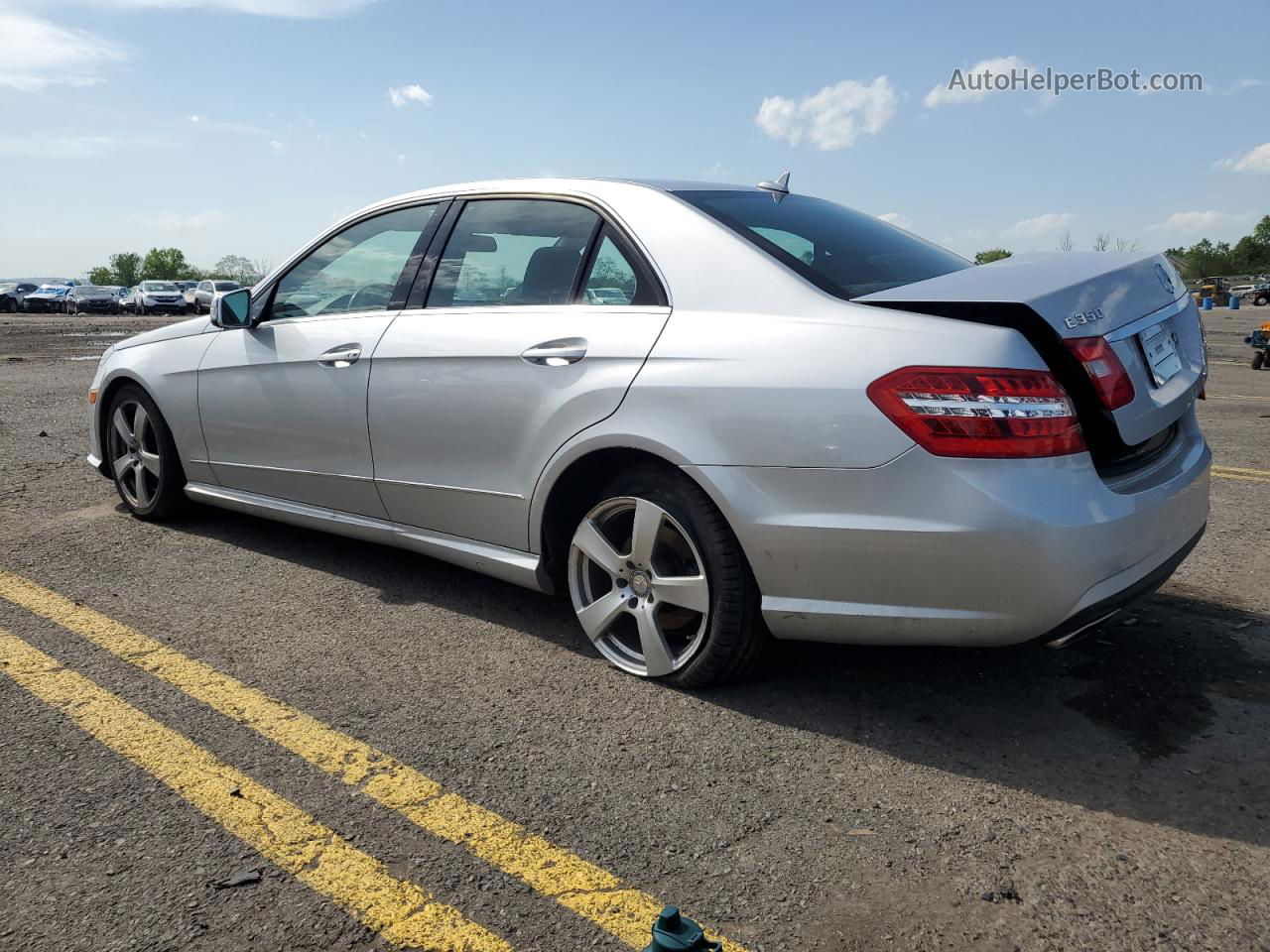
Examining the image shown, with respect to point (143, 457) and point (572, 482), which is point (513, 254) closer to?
point (572, 482)

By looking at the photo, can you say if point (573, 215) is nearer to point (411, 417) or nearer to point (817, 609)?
point (411, 417)

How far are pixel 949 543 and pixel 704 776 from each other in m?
0.82

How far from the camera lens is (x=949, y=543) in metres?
2.48

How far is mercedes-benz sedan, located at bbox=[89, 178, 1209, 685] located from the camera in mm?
2488

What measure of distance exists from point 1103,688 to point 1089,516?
2.65ft

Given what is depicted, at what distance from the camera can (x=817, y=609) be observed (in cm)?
272

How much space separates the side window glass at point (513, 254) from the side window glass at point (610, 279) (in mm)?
77

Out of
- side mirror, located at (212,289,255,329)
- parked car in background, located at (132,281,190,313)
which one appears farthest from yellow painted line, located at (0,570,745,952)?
parked car in background, located at (132,281,190,313)

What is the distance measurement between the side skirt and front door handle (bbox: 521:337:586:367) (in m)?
0.64

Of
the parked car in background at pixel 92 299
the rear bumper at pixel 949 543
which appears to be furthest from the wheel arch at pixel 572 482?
the parked car in background at pixel 92 299

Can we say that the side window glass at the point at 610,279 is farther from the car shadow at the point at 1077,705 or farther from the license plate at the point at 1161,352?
the license plate at the point at 1161,352

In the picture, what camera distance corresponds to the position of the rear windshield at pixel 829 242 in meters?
2.94

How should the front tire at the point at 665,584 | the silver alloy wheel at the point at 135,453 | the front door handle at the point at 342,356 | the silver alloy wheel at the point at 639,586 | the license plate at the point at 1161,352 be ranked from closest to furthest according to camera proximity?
the license plate at the point at 1161,352
the front tire at the point at 665,584
the silver alloy wheel at the point at 639,586
the front door handle at the point at 342,356
the silver alloy wheel at the point at 135,453

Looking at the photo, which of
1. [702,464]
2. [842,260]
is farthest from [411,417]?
[842,260]
